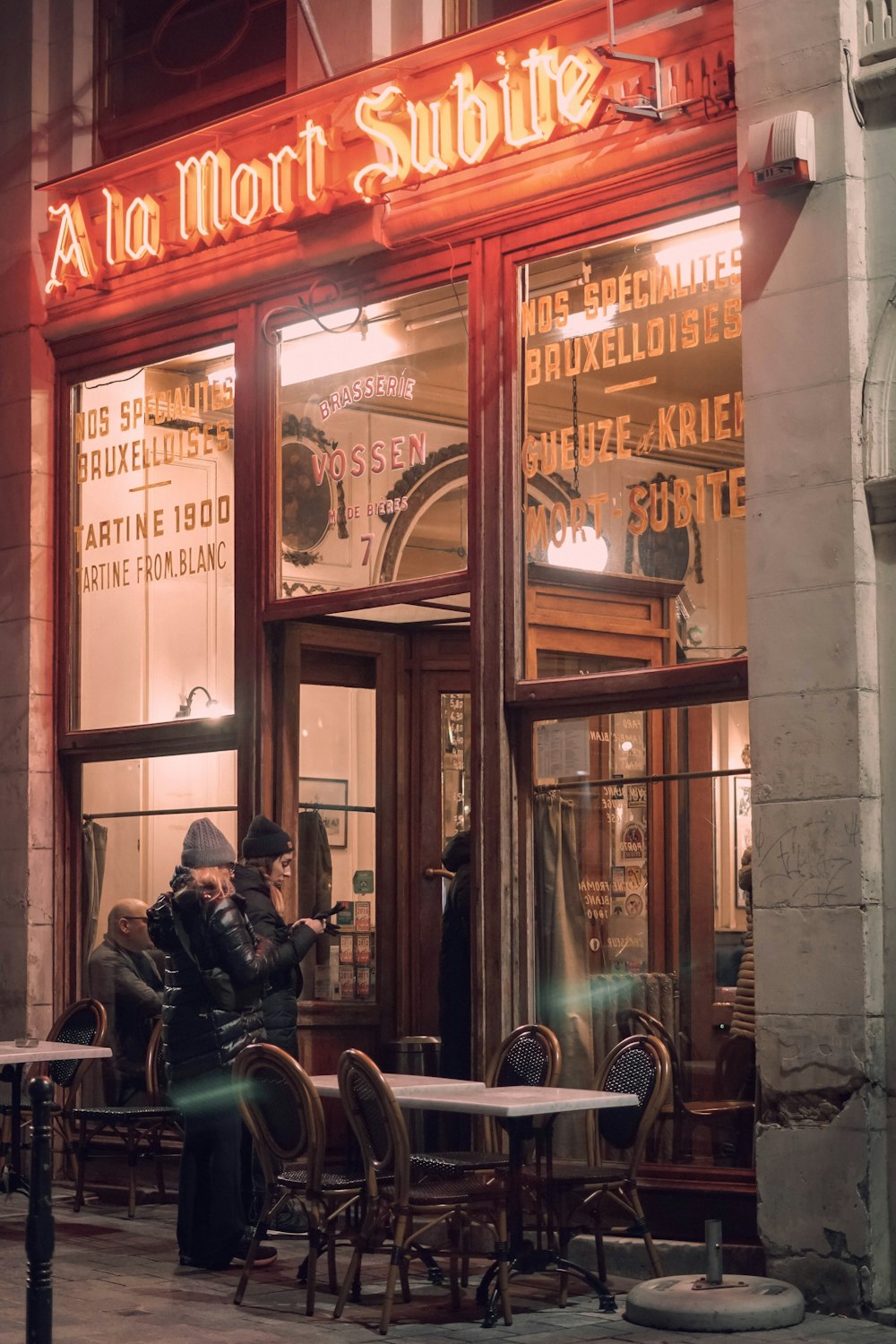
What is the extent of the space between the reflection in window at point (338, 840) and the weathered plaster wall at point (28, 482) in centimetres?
189

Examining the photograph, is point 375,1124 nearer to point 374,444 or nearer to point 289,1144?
point 289,1144

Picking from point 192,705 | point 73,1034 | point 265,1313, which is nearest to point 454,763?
point 192,705

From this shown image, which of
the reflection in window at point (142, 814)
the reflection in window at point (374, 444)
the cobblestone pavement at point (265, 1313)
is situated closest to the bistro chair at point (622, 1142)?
the cobblestone pavement at point (265, 1313)

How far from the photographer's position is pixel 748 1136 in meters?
8.58

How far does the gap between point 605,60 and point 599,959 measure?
13.7 feet

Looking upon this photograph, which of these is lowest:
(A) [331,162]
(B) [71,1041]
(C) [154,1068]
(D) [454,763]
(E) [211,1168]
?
(E) [211,1168]

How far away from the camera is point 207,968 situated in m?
8.46

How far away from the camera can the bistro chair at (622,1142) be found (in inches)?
305

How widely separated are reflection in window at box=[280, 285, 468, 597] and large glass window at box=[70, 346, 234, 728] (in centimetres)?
56

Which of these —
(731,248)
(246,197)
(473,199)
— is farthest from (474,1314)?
(246,197)

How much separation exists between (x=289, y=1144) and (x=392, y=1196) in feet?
1.57

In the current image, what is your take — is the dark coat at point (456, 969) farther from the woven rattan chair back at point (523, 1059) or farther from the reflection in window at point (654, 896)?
the woven rattan chair back at point (523, 1059)

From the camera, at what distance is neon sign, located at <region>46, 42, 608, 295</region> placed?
941cm

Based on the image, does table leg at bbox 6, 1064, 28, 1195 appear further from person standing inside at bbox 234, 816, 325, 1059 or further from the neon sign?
the neon sign
